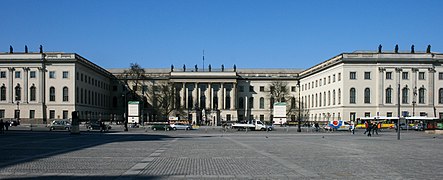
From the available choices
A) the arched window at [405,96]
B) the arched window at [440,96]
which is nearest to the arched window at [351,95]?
the arched window at [405,96]

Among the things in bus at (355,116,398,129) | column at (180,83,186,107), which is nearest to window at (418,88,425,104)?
bus at (355,116,398,129)

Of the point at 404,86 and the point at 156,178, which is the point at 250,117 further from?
the point at 156,178

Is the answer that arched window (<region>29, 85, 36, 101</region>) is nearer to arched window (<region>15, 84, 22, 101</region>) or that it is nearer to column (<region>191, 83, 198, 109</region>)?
arched window (<region>15, 84, 22, 101</region>)

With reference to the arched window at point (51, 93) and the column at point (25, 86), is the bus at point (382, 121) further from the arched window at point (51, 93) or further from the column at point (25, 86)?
the column at point (25, 86)

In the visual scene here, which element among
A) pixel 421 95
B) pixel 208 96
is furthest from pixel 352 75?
pixel 208 96

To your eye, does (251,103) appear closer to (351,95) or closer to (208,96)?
(208,96)

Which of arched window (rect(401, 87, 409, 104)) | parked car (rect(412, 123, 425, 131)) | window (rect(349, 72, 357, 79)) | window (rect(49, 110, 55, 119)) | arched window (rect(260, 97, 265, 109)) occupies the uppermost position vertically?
window (rect(349, 72, 357, 79))

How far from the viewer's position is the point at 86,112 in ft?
375

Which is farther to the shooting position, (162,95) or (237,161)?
(162,95)

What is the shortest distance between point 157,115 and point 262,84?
29946 mm

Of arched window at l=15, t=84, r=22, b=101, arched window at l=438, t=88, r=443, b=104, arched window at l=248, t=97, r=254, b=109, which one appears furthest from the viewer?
arched window at l=248, t=97, r=254, b=109

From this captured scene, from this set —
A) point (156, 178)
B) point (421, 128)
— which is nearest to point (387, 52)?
point (421, 128)

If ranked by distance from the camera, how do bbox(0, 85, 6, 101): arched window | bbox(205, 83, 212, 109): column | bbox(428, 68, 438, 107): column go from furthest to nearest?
bbox(205, 83, 212, 109): column → bbox(0, 85, 6, 101): arched window → bbox(428, 68, 438, 107): column

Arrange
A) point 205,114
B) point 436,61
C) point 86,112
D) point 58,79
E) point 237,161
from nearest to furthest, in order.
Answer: point 237,161
point 436,61
point 58,79
point 86,112
point 205,114
